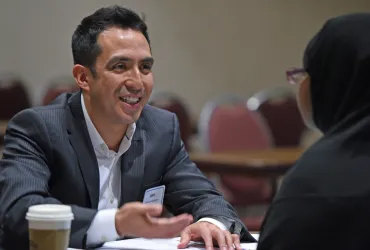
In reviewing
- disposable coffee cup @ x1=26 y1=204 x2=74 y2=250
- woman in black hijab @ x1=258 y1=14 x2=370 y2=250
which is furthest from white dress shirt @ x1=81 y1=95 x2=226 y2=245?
woman in black hijab @ x1=258 y1=14 x2=370 y2=250

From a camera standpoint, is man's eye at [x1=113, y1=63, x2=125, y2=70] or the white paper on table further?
man's eye at [x1=113, y1=63, x2=125, y2=70]

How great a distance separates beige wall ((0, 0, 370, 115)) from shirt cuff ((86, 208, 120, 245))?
5.21 meters

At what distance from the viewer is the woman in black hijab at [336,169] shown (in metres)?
1.59

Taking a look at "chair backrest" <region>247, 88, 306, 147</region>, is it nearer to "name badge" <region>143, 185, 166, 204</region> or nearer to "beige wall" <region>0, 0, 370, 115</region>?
"beige wall" <region>0, 0, 370, 115</region>

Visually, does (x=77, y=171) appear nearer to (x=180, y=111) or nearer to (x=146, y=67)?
(x=146, y=67)

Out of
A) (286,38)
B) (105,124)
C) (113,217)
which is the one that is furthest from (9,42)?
(113,217)

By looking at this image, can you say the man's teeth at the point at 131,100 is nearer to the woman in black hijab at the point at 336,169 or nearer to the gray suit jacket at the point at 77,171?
the gray suit jacket at the point at 77,171

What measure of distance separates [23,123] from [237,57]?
617cm

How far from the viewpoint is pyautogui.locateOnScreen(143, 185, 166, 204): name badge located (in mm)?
2422

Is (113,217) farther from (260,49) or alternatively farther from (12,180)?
(260,49)

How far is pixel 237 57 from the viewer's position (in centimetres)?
851

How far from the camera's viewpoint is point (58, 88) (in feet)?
20.5

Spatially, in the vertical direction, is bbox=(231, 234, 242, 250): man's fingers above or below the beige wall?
above

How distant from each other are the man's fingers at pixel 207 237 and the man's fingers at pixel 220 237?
2cm
